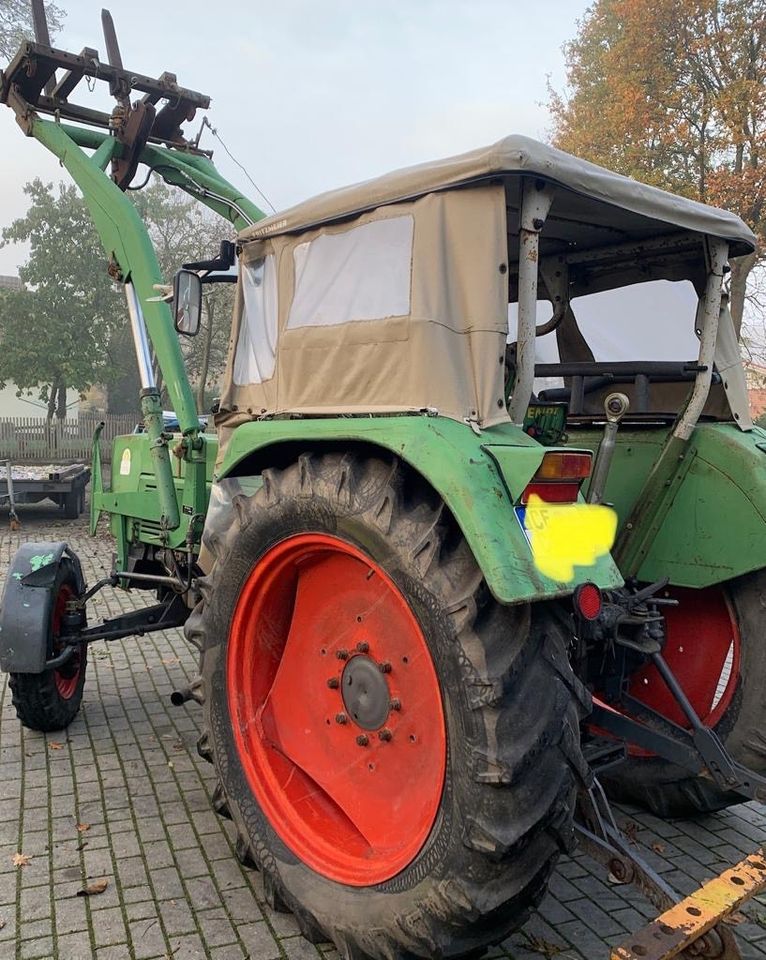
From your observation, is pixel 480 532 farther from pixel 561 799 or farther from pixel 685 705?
pixel 685 705

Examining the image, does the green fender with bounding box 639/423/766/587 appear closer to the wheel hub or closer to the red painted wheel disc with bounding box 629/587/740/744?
the red painted wheel disc with bounding box 629/587/740/744

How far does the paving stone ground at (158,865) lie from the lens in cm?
271

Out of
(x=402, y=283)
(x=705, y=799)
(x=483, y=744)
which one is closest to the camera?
(x=483, y=744)

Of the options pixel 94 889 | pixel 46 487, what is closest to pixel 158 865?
pixel 94 889

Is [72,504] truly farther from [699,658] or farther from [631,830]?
[699,658]

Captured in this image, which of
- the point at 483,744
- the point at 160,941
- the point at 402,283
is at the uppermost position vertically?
the point at 402,283

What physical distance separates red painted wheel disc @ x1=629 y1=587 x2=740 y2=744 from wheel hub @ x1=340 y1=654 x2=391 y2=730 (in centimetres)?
147

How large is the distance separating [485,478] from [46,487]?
449 inches

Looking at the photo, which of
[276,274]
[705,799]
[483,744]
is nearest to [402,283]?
[276,274]

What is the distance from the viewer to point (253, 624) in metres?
3.00

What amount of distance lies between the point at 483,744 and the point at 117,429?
21931 millimetres

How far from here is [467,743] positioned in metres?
2.13

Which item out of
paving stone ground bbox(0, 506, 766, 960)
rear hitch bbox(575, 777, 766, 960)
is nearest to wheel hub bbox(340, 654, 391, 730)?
rear hitch bbox(575, 777, 766, 960)

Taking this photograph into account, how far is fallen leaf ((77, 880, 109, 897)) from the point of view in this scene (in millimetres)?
2969
